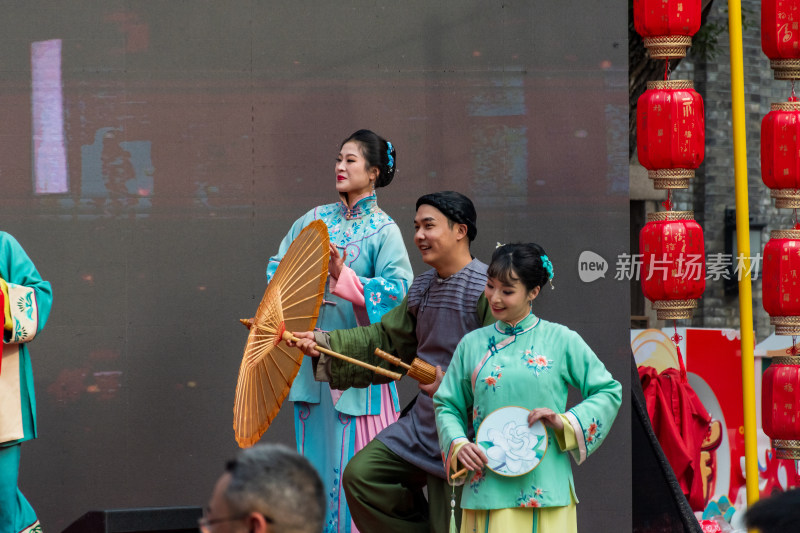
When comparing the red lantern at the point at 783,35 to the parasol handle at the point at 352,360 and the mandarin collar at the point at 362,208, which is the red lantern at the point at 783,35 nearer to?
the mandarin collar at the point at 362,208

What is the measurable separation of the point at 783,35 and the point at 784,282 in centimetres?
116

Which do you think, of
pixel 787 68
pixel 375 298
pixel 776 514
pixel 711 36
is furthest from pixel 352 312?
pixel 711 36

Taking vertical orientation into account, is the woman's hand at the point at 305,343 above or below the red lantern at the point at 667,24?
below

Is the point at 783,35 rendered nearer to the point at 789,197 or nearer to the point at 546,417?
the point at 789,197

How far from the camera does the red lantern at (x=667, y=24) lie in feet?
18.0

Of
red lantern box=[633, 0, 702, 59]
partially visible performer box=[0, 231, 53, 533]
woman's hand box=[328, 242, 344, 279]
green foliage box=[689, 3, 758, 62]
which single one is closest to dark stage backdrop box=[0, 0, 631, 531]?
red lantern box=[633, 0, 702, 59]

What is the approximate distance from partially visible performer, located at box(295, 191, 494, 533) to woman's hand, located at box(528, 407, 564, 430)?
1.64 ft

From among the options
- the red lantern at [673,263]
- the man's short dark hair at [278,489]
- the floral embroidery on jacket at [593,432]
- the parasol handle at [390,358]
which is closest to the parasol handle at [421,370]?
the parasol handle at [390,358]

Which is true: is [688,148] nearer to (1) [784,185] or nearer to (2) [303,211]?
(1) [784,185]

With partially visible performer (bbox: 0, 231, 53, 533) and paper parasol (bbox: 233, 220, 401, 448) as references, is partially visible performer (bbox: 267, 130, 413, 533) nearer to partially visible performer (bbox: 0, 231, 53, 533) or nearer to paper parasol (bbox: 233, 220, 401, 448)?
paper parasol (bbox: 233, 220, 401, 448)

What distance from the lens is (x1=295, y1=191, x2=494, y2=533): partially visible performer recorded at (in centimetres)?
407

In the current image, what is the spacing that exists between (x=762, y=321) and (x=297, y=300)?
8.65m

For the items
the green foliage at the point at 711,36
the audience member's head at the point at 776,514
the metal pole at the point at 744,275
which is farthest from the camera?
the green foliage at the point at 711,36

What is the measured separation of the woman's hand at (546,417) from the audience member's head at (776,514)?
5.93 feet
